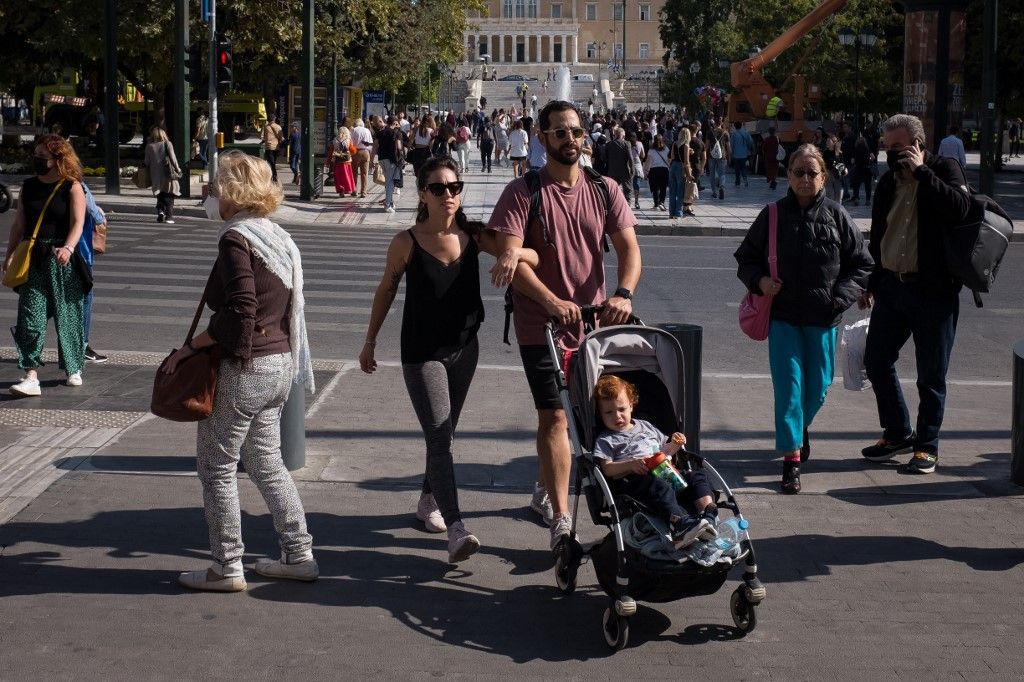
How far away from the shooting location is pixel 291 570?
5.60m

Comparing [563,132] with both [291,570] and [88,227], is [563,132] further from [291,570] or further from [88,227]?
[88,227]

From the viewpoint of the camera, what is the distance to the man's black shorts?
5992mm

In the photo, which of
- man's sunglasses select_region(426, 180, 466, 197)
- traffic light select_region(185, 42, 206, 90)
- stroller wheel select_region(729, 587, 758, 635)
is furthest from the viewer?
traffic light select_region(185, 42, 206, 90)

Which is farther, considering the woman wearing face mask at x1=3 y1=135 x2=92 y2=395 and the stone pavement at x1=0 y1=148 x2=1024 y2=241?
the stone pavement at x1=0 y1=148 x2=1024 y2=241

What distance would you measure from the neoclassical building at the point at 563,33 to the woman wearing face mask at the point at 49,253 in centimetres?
16560

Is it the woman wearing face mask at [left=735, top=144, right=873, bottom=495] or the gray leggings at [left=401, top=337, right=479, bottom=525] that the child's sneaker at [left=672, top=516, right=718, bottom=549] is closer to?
the gray leggings at [left=401, top=337, right=479, bottom=525]

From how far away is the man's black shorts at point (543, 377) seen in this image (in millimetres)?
5992

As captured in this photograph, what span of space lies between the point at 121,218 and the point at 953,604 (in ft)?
68.4

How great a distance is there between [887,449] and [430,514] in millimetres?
2778

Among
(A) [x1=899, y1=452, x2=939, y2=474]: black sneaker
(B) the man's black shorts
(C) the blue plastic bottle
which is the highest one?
(B) the man's black shorts

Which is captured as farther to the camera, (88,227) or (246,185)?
(88,227)

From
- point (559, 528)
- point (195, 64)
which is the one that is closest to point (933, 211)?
point (559, 528)

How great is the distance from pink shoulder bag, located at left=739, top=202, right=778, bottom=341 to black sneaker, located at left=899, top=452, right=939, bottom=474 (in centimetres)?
108

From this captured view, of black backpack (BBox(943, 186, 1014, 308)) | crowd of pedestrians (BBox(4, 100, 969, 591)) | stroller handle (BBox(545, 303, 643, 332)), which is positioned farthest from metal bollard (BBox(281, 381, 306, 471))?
black backpack (BBox(943, 186, 1014, 308))
